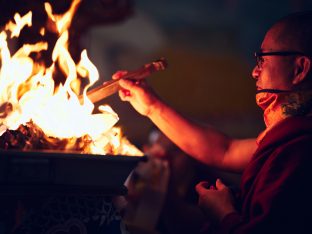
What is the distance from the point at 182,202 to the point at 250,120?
905 centimetres

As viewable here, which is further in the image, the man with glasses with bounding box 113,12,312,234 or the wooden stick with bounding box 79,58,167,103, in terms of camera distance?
the wooden stick with bounding box 79,58,167,103

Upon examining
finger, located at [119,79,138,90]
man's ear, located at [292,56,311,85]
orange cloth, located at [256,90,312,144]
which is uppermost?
man's ear, located at [292,56,311,85]

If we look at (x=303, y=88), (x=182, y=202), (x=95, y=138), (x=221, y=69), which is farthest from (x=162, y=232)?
(x=221, y=69)

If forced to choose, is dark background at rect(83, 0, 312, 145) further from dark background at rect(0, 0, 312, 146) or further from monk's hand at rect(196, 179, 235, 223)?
monk's hand at rect(196, 179, 235, 223)

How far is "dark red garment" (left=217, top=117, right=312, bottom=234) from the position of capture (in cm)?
197

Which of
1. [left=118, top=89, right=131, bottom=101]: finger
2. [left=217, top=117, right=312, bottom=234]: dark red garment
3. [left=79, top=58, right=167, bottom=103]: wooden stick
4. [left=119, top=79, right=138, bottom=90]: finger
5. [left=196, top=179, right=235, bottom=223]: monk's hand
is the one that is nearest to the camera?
[left=217, top=117, right=312, bottom=234]: dark red garment

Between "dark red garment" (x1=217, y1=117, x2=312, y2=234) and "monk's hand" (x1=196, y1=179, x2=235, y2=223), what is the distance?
0.19ft

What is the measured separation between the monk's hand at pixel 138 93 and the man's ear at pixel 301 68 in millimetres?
963

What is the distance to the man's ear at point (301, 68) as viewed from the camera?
7.72ft

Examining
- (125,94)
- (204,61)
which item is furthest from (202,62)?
(125,94)

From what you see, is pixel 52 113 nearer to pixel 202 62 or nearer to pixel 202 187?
pixel 202 187

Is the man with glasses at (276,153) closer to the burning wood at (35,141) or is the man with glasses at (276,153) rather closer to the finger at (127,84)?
the finger at (127,84)

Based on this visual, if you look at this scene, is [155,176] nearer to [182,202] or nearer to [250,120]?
[182,202]

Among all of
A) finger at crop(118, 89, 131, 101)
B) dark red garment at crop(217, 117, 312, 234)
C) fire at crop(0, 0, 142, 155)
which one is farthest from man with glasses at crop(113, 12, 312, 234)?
fire at crop(0, 0, 142, 155)
